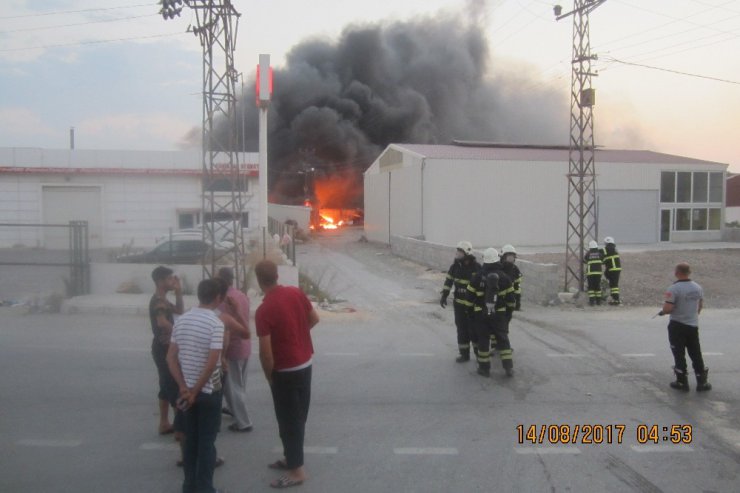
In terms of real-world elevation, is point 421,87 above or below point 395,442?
above

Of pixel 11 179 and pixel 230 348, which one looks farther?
pixel 11 179

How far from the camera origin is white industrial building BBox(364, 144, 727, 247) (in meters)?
30.0

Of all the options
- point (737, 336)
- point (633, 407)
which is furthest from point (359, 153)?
point (633, 407)

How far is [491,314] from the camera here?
7.48m

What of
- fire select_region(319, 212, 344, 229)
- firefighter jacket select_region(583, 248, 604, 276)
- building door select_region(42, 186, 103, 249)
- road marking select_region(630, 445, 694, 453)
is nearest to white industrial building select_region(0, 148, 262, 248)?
building door select_region(42, 186, 103, 249)

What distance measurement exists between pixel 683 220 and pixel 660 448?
32.5 metres

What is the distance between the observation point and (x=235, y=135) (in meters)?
12.2

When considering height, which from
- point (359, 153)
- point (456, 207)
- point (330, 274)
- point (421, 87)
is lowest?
point (330, 274)

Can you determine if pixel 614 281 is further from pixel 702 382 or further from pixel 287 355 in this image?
pixel 287 355

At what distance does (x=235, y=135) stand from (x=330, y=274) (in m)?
9.41

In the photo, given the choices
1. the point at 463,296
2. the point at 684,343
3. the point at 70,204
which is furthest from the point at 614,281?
the point at 70,204

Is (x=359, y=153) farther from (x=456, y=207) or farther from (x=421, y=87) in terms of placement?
(x=456, y=207)

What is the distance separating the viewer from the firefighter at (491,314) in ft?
24.6

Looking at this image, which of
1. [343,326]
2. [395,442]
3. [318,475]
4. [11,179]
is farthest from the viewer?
[11,179]
